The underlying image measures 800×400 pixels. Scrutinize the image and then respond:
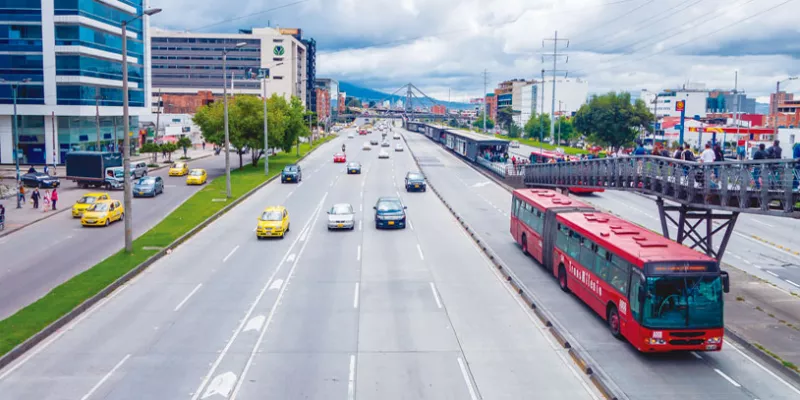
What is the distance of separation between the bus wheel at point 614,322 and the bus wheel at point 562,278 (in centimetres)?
478

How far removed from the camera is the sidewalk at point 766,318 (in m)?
18.4

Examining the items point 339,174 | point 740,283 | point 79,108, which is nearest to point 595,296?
point 740,283

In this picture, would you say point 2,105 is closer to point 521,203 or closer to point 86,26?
point 86,26

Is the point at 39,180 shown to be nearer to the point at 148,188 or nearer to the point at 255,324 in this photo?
the point at 148,188

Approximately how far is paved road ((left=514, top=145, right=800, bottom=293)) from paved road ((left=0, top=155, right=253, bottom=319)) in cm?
2822

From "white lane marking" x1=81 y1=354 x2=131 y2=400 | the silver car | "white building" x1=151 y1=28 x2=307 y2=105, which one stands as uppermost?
"white building" x1=151 y1=28 x2=307 y2=105

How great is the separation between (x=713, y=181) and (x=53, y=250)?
2778 centimetres

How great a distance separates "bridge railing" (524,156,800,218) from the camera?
18562mm

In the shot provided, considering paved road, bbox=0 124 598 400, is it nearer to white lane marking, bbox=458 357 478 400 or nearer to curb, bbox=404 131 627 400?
white lane marking, bbox=458 357 478 400

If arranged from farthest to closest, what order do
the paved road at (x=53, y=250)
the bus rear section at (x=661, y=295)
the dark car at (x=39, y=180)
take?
the dark car at (x=39, y=180)
the paved road at (x=53, y=250)
the bus rear section at (x=661, y=295)

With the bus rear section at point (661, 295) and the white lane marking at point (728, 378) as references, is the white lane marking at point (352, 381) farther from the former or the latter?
the white lane marking at point (728, 378)

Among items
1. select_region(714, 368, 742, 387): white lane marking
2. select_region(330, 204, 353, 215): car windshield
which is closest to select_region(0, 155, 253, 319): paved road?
select_region(330, 204, 353, 215): car windshield

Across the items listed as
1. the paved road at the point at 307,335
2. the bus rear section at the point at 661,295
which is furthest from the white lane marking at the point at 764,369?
the paved road at the point at 307,335

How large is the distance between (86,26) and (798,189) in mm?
73086
